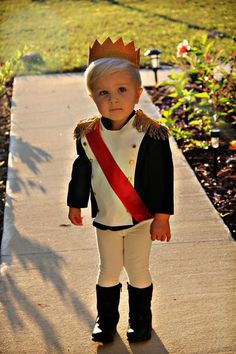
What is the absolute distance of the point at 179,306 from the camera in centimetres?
434

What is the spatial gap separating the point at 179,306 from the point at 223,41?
8382 millimetres

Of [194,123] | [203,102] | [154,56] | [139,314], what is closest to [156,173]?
[139,314]

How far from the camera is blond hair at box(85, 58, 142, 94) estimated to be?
3562 millimetres

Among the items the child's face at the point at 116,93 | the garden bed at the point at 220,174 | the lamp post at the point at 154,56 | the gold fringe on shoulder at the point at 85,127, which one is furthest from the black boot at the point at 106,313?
the lamp post at the point at 154,56

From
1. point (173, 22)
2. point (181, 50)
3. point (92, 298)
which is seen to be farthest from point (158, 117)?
point (173, 22)

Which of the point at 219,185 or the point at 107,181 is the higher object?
the point at 107,181

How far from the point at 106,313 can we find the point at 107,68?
1310 millimetres

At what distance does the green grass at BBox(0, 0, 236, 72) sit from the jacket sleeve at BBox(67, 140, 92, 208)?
712 centimetres

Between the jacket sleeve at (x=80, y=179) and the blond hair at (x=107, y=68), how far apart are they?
37 centimetres

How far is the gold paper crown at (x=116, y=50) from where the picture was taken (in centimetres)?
362

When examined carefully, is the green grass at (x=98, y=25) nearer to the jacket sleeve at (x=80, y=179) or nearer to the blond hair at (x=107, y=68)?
the jacket sleeve at (x=80, y=179)

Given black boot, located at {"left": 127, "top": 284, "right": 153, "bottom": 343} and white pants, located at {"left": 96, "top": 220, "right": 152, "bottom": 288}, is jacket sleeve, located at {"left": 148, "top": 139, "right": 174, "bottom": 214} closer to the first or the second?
white pants, located at {"left": 96, "top": 220, "right": 152, "bottom": 288}

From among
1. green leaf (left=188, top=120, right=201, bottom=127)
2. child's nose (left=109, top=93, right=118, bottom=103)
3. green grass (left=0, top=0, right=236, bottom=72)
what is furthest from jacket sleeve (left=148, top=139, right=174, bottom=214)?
green grass (left=0, top=0, right=236, bottom=72)

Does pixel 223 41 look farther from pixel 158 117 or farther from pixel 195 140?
pixel 195 140
